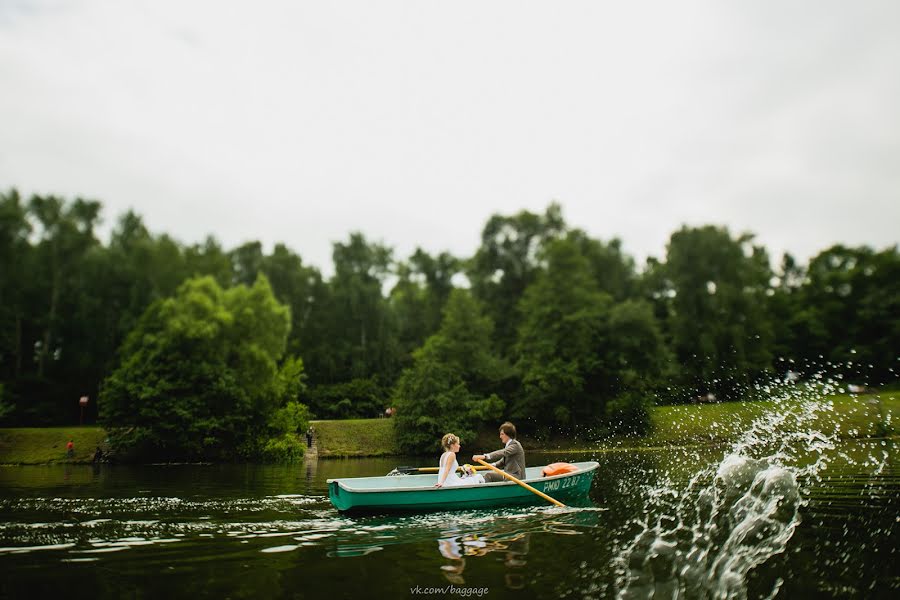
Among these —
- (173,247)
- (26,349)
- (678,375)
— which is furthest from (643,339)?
(26,349)

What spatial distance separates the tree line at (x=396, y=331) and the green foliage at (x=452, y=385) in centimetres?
16

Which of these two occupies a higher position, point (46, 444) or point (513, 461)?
point (513, 461)

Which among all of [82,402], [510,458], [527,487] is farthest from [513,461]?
[82,402]

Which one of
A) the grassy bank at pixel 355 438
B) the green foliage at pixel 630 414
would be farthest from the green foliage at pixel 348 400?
the green foliage at pixel 630 414

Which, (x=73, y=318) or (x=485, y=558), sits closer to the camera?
(x=485, y=558)

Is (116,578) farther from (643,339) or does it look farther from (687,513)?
(643,339)

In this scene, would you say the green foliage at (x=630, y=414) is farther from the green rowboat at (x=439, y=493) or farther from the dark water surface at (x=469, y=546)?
the green rowboat at (x=439, y=493)

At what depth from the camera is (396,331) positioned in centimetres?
6103

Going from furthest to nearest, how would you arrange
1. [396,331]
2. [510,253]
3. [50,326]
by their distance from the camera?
[396,331] < [510,253] < [50,326]

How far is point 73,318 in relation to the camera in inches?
1842

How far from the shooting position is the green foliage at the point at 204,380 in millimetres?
35375

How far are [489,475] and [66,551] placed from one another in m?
8.85

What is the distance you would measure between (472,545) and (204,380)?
32.4 meters

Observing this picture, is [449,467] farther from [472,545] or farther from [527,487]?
[472,545]
